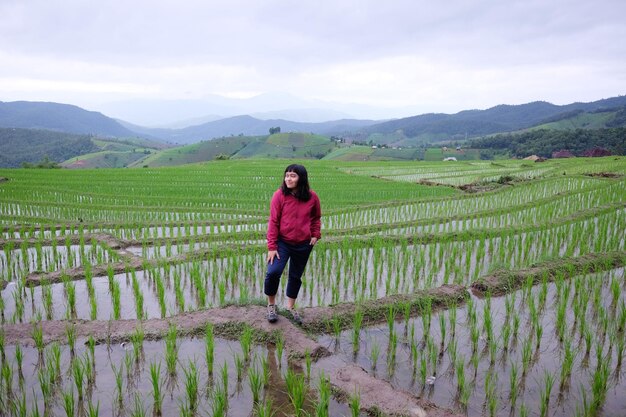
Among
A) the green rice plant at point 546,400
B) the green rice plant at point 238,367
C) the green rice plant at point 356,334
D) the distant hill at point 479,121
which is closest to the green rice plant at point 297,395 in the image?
the green rice plant at point 238,367

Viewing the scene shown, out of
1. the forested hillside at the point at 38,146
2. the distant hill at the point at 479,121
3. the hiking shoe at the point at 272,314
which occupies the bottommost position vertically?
the hiking shoe at the point at 272,314

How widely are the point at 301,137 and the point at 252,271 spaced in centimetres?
7980

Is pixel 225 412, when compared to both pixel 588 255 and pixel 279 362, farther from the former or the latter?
pixel 588 255

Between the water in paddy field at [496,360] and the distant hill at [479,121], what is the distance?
113m

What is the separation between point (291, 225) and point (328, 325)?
1030 millimetres

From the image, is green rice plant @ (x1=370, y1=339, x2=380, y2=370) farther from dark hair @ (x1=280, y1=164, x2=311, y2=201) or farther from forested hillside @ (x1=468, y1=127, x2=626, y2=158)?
forested hillside @ (x1=468, y1=127, x2=626, y2=158)

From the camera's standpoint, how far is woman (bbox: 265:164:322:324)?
12.7ft

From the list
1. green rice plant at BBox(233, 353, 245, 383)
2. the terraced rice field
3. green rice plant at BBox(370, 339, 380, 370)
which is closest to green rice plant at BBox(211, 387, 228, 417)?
the terraced rice field

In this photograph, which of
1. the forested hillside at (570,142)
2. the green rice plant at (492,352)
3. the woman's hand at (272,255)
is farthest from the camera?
the forested hillside at (570,142)

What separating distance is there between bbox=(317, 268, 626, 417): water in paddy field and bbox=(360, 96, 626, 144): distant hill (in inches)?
4465

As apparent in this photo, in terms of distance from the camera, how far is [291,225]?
155 inches

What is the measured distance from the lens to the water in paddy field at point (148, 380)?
2965 millimetres

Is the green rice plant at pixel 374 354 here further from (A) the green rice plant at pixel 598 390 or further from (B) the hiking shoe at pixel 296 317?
(A) the green rice plant at pixel 598 390

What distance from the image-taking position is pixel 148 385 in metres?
3.24
